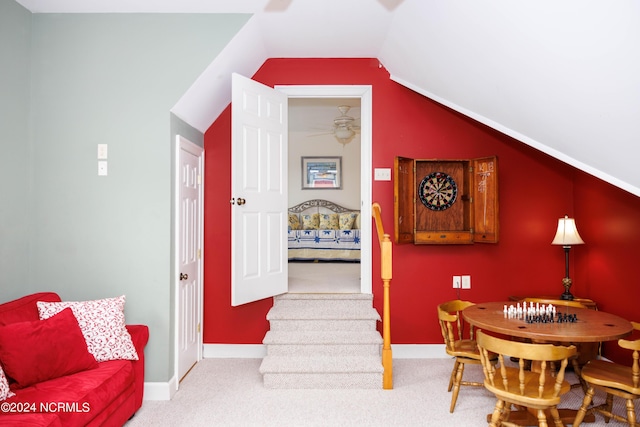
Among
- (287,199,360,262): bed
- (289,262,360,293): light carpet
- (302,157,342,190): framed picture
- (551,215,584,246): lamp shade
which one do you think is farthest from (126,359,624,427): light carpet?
(302,157,342,190): framed picture

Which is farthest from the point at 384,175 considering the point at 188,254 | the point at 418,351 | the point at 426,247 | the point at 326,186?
the point at 326,186

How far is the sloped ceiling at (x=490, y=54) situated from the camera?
1829 mm

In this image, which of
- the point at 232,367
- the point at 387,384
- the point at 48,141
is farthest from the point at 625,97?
the point at 48,141

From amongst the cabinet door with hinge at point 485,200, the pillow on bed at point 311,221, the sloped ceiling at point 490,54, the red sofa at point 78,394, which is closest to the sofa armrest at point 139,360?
the red sofa at point 78,394

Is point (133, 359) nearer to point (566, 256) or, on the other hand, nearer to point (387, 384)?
point (387, 384)

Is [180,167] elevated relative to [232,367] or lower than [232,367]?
elevated

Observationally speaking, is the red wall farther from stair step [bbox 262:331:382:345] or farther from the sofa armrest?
the sofa armrest

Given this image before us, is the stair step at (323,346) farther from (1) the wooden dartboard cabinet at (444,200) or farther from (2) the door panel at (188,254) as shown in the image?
(1) the wooden dartboard cabinet at (444,200)

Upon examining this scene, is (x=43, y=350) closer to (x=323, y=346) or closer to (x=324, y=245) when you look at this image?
(x=323, y=346)

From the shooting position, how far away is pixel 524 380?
2.33 m

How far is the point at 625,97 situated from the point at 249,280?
8.96 feet

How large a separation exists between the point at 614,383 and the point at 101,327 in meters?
3.00

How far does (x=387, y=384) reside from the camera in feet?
10.8

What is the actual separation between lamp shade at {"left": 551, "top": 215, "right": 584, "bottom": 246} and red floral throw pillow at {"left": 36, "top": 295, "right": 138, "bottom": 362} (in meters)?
3.46
